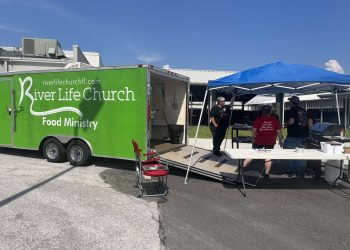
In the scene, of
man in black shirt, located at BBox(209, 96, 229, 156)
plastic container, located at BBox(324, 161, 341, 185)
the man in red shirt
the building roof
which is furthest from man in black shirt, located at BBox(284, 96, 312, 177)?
the building roof

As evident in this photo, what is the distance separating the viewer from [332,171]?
7328 millimetres

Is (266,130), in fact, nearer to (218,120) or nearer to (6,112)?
(218,120)

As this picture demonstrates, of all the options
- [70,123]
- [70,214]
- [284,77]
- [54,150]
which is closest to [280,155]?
[284,77]

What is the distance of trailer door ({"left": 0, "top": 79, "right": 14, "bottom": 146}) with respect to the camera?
31.4 ft

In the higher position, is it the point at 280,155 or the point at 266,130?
the point at 266,130

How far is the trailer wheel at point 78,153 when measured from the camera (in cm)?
846

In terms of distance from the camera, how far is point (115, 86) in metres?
7.91

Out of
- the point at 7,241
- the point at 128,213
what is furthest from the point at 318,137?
the point at 7,241

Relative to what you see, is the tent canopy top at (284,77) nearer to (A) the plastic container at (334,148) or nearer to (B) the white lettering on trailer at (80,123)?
(A) the plastic container at (334,148)

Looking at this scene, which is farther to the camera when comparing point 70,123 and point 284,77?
point 70,123

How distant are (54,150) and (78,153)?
801mm

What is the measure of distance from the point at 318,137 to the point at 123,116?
4.45 metres

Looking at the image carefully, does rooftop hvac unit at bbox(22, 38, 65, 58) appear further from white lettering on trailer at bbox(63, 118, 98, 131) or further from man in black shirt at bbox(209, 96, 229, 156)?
man in black shirt at bbox(209, 96, 229, 156)

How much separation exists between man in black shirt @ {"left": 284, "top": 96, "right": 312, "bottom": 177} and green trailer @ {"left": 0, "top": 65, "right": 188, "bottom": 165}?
9.78 ft
